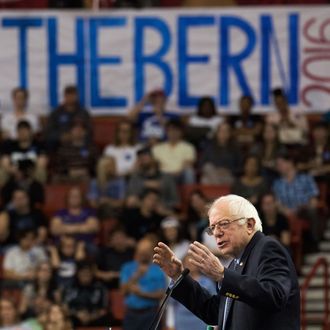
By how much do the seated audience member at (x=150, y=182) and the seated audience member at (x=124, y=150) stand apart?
37 centimetres

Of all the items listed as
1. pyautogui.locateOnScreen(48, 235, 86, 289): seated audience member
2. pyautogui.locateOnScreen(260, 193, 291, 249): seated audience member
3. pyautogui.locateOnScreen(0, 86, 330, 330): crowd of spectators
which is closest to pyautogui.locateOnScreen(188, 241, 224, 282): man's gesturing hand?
pyautogui.locateOnScreen(0, 86, 330, 330): crowd of spectators

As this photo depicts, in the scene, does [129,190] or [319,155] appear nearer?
[129,190]

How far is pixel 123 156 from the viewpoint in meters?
16.0

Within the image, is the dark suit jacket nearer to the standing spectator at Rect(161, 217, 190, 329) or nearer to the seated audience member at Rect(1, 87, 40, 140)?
the standing spectator at Rect(161, 217, 190, 329)

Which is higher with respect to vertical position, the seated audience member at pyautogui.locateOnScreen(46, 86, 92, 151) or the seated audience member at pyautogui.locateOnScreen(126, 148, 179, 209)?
the seated audience member at pyautogui.locateOnScreen(46, 86, 92, 151)

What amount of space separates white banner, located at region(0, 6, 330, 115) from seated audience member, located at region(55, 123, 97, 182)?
96 cm

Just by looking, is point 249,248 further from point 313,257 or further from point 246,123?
point 246,123

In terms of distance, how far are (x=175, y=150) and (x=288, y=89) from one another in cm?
193

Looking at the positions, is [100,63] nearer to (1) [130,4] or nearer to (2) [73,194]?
(1) [130,4]

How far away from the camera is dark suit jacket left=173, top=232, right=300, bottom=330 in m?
6.62

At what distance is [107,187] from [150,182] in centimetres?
57

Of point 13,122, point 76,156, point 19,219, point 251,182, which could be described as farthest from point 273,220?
point 13,122

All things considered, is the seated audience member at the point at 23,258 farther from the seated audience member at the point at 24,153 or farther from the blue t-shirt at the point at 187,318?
the blue t-shirt at the point at 187,318

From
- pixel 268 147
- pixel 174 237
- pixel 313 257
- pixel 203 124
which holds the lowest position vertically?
pixel 313 257
